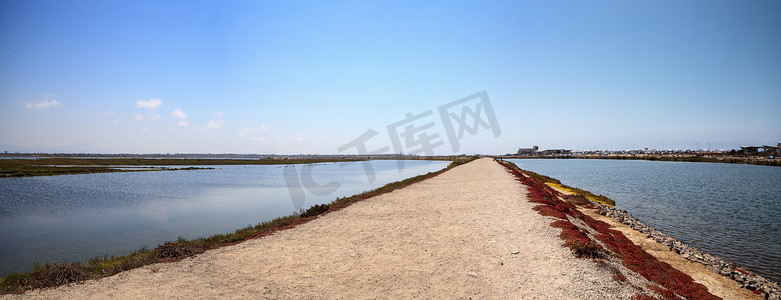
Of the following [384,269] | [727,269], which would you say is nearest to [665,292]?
[727,269]

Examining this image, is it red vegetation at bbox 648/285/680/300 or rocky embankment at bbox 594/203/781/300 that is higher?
red vegetation at bbox 648/285/680/300

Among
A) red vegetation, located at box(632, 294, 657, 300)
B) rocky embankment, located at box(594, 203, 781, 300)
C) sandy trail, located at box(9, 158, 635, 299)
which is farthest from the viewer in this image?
rocky embankment, located at box(594, 203, 781, 300)

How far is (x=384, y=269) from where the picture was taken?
9.36 m

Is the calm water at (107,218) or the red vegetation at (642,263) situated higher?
the red vegetation at (642,263)

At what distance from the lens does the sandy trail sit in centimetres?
782

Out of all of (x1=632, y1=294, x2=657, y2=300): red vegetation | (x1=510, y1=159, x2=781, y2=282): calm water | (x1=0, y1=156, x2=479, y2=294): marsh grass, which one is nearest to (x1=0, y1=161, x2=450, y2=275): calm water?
(x1=0, y1=156, x2=479, y2=294): marsh grass

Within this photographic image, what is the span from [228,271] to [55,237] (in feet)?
45.9

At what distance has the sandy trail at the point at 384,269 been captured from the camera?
7.82 metres

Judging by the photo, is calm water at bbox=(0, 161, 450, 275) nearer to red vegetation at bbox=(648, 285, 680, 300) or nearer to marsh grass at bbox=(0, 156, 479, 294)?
marsh grass at bbox=(0, 156, 479, 294)

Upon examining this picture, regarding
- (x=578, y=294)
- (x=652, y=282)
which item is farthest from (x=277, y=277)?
(x=652, y=282)

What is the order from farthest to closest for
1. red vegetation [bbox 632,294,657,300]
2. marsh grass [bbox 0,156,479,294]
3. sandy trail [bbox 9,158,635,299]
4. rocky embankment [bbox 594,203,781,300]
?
rocky embankment [bbox 594,203,781,300], marsh grass [bbox 0,156,479,294], sandy trail [bbox 9,158,635,299], red vegetation [bbox 632,294,657,300]

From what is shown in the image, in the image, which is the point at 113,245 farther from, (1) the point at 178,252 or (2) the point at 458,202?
(2) the point at 458,202

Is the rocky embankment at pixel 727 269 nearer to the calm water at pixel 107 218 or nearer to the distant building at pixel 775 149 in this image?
the calm water at pixel 107 218

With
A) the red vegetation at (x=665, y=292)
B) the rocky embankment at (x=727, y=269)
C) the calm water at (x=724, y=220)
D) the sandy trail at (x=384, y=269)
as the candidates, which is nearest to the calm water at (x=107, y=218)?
the sandy trail at (x=384, y=269)
